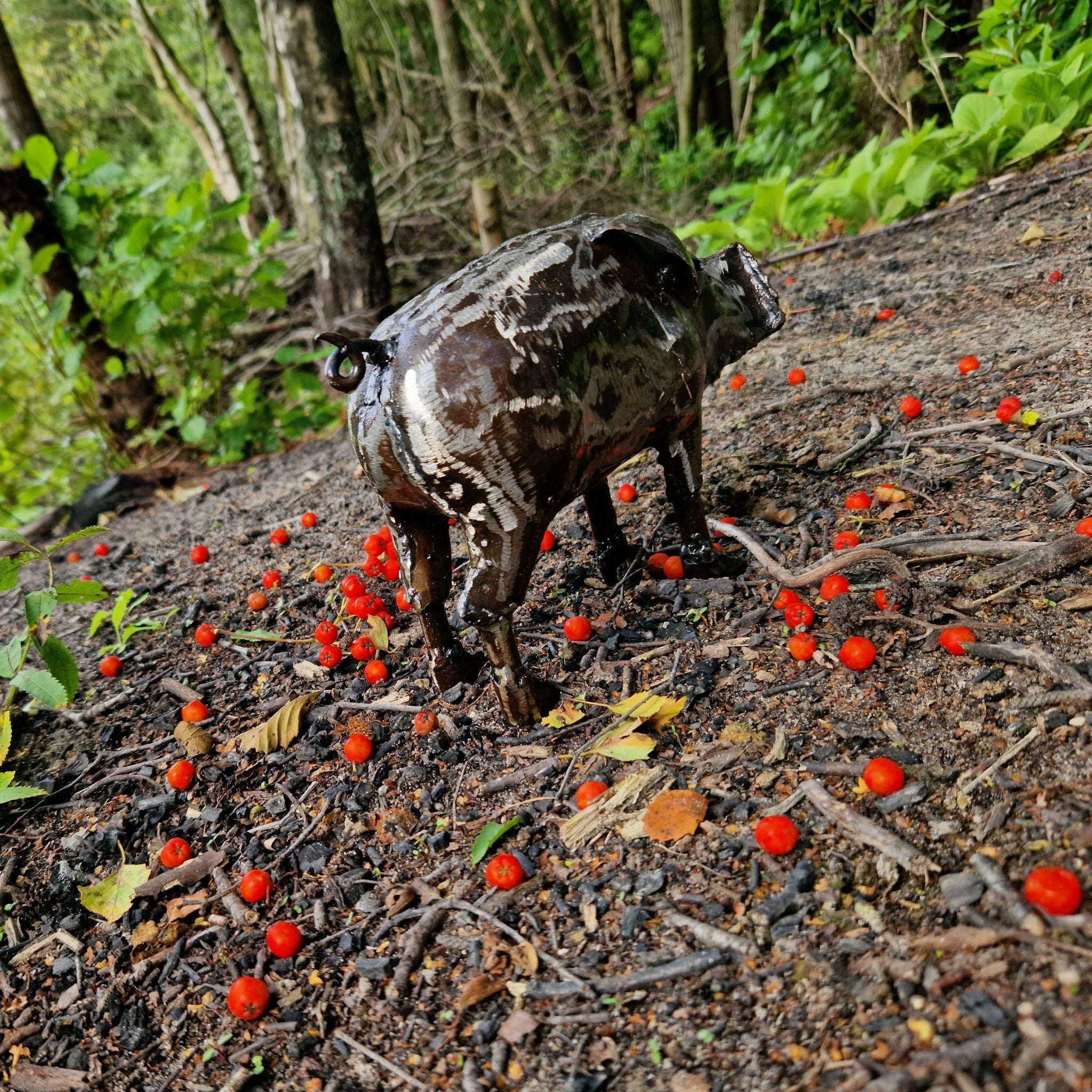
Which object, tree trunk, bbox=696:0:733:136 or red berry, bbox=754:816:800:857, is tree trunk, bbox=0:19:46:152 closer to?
red berry, bbox=754:816:800:857

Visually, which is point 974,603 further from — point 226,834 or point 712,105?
point 712,105

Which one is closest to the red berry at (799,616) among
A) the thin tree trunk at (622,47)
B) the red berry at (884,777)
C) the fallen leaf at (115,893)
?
the red berry at (884,777)

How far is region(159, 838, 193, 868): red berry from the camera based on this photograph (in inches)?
101

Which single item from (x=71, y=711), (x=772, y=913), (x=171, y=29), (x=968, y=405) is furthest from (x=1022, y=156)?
(x=171, y=29)

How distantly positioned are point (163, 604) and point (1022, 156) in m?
6.88

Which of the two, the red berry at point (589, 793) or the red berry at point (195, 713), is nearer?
the red berry at point (589, 793)

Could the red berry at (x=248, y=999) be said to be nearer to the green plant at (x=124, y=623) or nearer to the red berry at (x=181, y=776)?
the red berry at (x=181, y=776)

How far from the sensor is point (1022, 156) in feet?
19.6

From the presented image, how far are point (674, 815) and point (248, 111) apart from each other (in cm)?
1234

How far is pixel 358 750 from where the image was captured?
9.14 ft

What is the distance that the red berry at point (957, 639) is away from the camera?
2492 millimetres

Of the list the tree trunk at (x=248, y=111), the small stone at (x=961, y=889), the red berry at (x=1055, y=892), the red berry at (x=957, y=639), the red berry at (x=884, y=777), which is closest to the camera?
the red berry at (x=1055, y=892)

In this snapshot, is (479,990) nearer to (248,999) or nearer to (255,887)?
(248,999)

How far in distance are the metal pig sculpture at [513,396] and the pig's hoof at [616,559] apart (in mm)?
584
